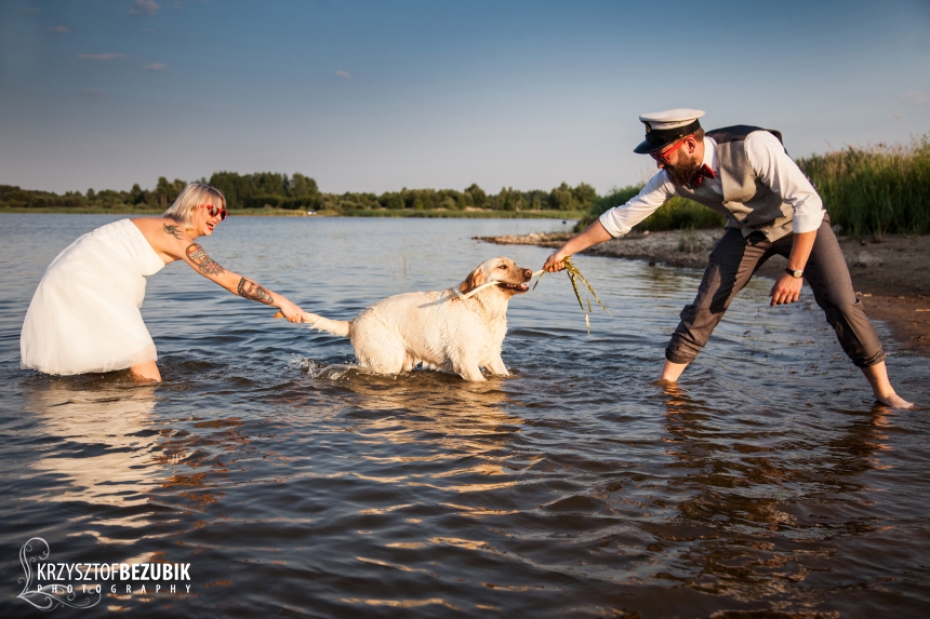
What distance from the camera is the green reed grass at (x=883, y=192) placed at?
14945 millimetres

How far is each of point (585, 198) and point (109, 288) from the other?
324 feet

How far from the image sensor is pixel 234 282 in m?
6.31

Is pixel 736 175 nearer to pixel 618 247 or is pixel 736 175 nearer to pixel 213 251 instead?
pixel 618 247

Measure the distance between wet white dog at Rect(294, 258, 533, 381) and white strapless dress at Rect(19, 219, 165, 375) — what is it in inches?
72.4

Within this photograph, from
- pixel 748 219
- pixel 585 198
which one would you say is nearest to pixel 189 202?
pixel 748 219

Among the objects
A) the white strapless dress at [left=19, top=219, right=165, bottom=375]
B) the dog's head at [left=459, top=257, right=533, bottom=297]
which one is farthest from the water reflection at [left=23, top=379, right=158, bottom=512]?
the dog's head at [left=459, top=257, right=533, bottom=297]

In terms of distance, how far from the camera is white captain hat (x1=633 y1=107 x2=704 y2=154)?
5.09 metres

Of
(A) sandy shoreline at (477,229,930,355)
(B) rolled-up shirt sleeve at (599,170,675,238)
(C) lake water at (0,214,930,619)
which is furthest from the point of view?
(A) sandy shoreline at (477,229,930,355)

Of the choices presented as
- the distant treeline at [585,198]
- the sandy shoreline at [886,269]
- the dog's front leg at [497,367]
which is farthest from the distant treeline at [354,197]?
the dog's front leg at [497,367]

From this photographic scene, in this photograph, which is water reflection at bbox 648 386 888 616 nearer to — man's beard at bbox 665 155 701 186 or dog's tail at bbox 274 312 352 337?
man's beard at bbox 665 155 701 186

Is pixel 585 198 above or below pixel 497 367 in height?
above

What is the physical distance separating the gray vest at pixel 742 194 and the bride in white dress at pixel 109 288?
406cm

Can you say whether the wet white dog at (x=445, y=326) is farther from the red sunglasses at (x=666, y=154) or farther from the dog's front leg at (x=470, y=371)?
the red sunglasses at (x=666, y=154)

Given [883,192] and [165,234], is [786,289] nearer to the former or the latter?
[165,234]
